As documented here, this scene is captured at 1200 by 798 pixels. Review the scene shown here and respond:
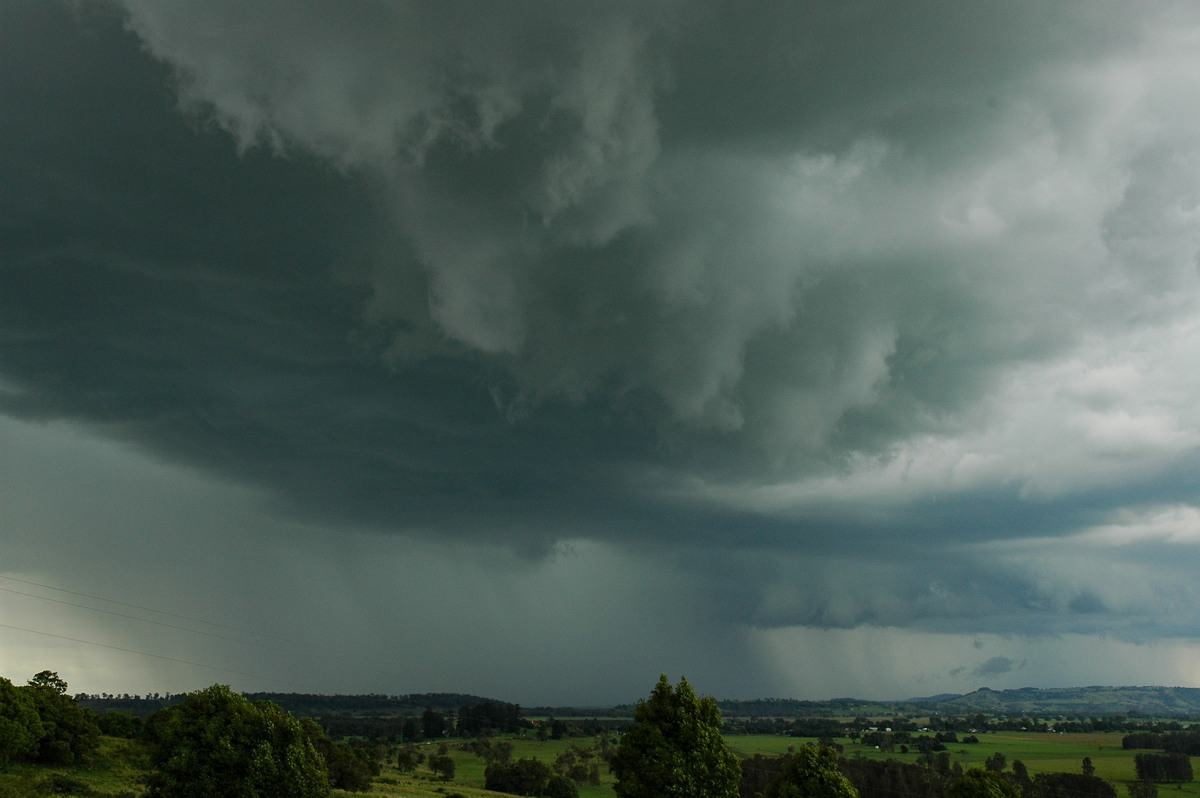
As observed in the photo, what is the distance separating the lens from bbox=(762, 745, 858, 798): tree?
73.7m

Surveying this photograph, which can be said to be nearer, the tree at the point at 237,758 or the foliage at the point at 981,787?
the tree at the point at 237,758

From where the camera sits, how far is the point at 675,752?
66.9 metres

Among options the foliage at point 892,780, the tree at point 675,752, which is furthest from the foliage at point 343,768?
the foliage at point 892,780

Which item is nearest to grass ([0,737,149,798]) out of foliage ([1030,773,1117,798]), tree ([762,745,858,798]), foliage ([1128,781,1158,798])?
tree ([762,745,858,798])

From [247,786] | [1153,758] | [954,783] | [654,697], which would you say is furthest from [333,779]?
[1153,758]

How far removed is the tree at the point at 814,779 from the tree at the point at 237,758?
44.2 metres

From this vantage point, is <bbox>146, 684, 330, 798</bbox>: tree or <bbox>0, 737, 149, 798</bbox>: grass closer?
<bbox>146, 684, 330, 798</bbox>: tree

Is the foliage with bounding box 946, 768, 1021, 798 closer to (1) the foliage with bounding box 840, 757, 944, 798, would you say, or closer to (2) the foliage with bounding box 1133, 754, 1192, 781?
(1) the foliage with bounding box 840, 757, 944, 798

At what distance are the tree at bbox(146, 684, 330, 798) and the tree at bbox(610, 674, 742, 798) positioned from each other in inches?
1171

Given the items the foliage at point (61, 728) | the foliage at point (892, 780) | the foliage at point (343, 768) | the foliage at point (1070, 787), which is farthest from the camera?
the foliage at point (892, 780)

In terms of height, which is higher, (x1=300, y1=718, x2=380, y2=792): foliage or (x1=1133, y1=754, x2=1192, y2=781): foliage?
(x1=300, y1=718, x2=380, y2=792): foliage

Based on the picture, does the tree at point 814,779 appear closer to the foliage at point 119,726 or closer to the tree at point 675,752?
the tree at point 675,752

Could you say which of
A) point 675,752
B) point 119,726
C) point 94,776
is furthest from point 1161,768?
point 119,726

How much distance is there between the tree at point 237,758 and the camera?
72.9m
